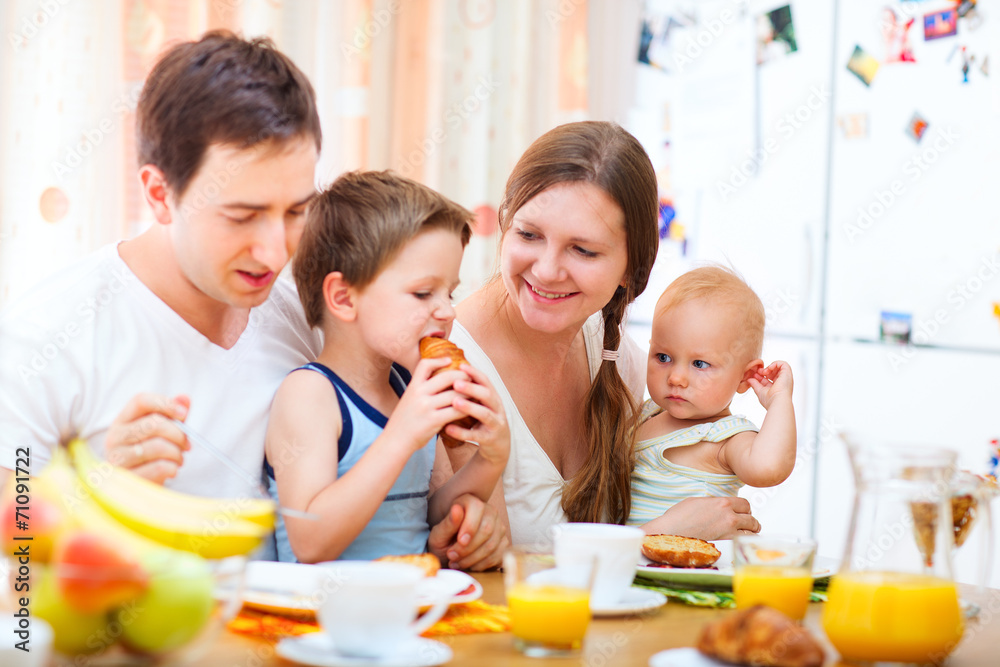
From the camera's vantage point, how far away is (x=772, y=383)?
167 centimetres

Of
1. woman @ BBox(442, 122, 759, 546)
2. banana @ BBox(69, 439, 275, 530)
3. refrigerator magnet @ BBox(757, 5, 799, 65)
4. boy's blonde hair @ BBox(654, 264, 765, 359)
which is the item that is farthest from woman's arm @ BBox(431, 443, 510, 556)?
refrigerator magnet @ BBox(757, 5, 799, 65)

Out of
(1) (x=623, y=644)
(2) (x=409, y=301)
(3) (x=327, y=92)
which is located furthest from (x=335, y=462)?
(3) (x=327, y=92)

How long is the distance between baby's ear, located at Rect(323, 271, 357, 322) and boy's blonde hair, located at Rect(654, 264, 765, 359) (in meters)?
0.66

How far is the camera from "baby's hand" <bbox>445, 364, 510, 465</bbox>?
1215 millimetres

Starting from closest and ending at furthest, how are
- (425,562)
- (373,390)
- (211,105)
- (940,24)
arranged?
(425,562) → (211,105) → (373,390) → (940,24)

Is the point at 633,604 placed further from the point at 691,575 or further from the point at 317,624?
the point at 317,624

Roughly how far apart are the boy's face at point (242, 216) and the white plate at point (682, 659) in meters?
0.68

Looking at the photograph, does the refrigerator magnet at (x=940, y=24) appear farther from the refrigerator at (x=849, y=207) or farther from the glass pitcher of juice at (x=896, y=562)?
the glass pitcher of juice at (x=896, y=562)

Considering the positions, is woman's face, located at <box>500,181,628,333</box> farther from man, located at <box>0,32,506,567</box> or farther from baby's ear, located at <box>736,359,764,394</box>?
man, located at <box>0,32,506,567</box>

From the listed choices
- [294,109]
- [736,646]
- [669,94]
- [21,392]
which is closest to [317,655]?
[736,646]

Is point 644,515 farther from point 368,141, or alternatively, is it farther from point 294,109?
point 368,141

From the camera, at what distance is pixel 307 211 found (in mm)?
1386

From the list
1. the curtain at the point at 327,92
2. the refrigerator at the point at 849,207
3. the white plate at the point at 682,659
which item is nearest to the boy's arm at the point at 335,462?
the white plate at the point at 682,659

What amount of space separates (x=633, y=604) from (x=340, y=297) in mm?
607
